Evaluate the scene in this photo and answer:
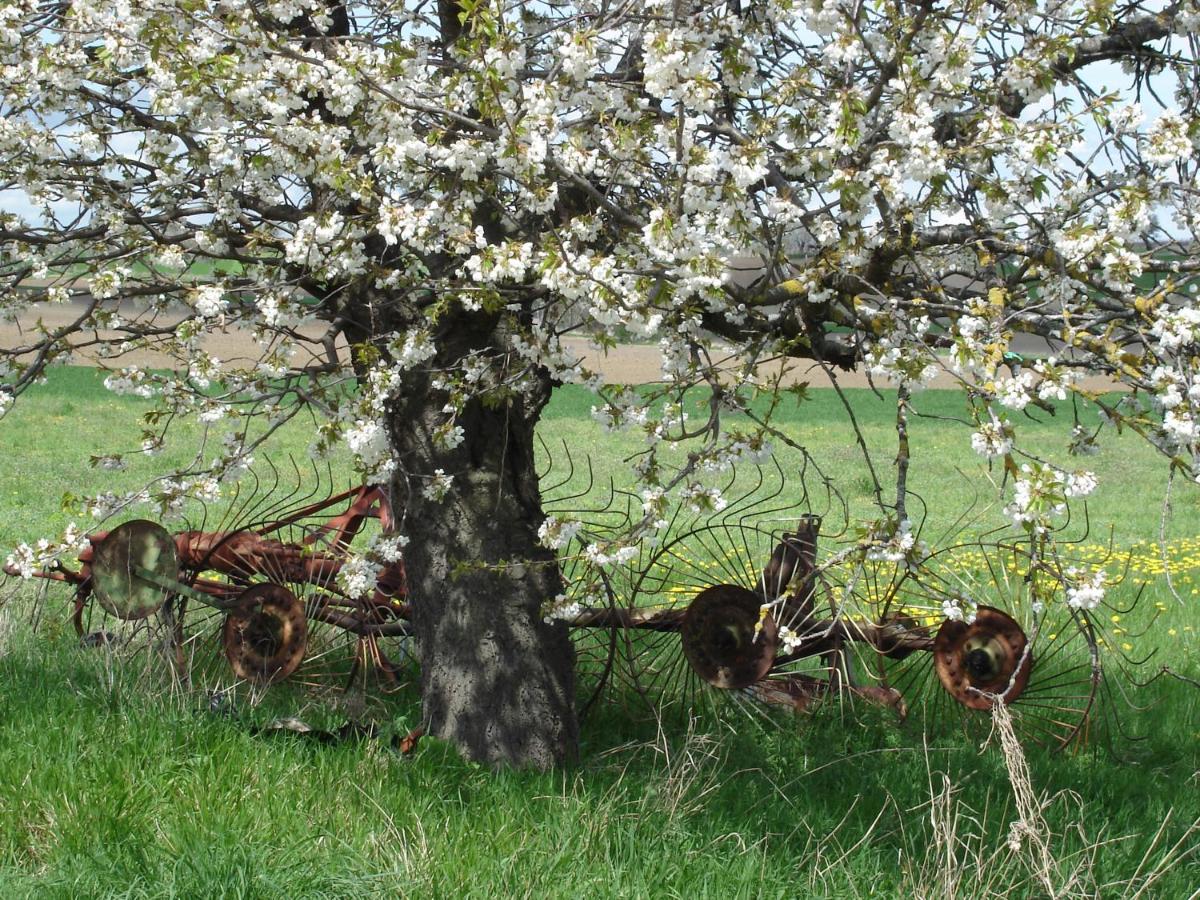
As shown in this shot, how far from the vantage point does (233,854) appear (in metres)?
3.73

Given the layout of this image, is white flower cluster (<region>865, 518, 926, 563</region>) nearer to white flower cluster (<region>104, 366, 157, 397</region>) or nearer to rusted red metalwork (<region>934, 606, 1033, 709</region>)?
rusted red metalwork (<region>934, 606, 1033, 709</region>)

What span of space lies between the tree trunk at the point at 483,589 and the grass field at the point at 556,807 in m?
0.20

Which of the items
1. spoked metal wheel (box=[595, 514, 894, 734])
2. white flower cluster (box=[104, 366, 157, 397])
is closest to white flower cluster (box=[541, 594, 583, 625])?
spoked metal wheel (box=[595, 514, 894, 734])

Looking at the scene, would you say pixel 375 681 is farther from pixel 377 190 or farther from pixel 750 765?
pixel 377 190

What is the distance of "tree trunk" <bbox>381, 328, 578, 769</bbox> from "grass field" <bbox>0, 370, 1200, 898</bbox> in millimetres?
199

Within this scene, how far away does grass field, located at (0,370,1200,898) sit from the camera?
3.83m

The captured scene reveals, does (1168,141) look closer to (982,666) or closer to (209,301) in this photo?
(982,666)

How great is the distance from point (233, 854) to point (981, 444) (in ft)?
7.81

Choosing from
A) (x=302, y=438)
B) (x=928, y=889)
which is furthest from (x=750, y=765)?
(x=302, y=438)

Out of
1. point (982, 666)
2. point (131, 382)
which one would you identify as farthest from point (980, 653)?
point (131, 382)

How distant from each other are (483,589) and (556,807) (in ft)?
3.09

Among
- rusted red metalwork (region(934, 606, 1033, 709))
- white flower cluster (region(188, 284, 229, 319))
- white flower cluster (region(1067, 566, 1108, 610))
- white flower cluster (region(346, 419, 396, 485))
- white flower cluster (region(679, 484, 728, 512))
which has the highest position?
white flower cluster (region(188, 284, 229, 319))

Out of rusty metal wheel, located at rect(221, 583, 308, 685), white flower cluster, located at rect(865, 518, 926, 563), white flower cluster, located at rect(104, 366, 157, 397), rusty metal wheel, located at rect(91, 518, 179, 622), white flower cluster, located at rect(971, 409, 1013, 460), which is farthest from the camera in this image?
rusty metal wheel, located at rect(91, 518, 179, 622)

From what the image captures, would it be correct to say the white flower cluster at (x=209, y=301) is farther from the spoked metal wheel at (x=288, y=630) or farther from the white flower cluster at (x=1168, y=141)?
the white flower cluster at (x=1168, y=141)
